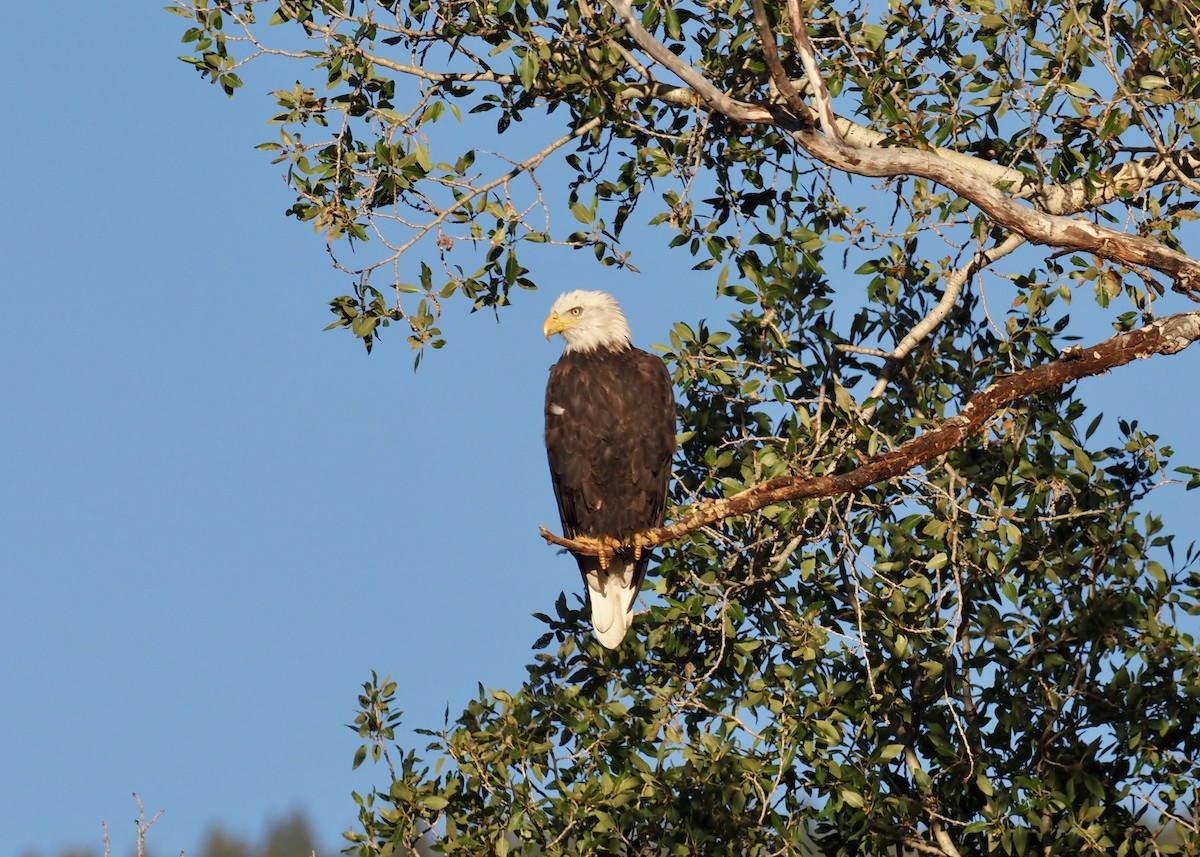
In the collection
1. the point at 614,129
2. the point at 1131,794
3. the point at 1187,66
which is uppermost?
the point at 614,129

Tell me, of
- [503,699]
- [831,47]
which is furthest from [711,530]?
[831,47]

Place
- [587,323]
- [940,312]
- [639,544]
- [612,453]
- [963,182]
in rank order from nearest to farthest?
[963,182] < [940,312] < [639,544] < [612,453] < [587,323]

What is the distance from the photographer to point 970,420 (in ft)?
27.2

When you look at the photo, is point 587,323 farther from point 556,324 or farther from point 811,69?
point 811,69

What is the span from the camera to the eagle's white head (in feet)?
36.0

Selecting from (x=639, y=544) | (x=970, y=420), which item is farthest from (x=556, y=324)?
(x=970, y=420)

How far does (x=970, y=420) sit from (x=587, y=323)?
3607 mm

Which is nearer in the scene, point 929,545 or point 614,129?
point 929,545

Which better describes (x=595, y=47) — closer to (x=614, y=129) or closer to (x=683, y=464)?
(x=614, y=129)

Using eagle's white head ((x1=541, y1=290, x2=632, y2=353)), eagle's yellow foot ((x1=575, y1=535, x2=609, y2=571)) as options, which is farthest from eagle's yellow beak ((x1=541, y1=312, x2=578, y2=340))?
eagle's yellow foot ((x1=575, y1=535, x2=609, y2=571))

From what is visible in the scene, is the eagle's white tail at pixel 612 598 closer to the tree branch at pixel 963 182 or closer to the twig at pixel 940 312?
the twig at pixel 940 312

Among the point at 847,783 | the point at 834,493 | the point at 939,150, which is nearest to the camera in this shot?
the point at 834,493

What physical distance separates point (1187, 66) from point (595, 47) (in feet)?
12.1

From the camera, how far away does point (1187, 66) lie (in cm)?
891
